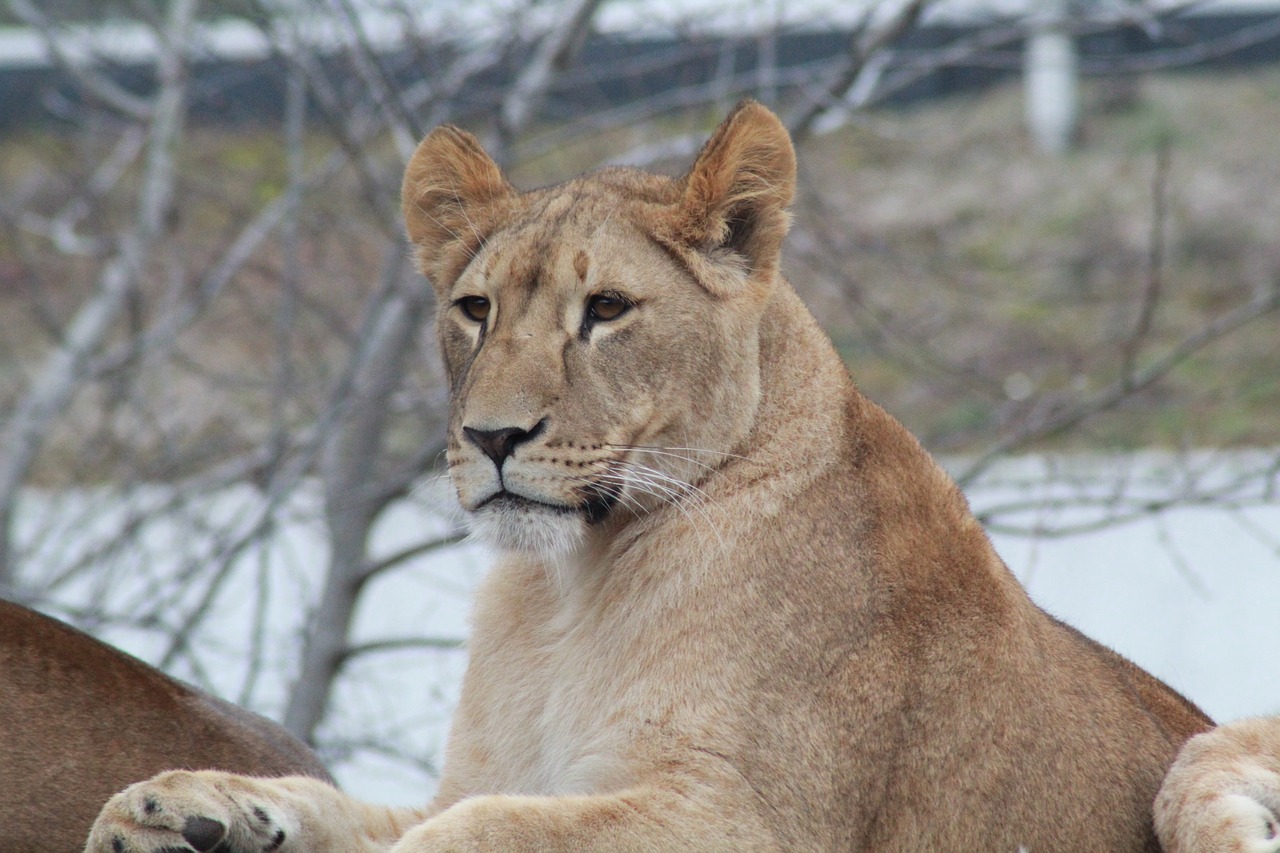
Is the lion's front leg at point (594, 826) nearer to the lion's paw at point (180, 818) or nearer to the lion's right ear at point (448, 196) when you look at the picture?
the lion's paw at point (180, 818)

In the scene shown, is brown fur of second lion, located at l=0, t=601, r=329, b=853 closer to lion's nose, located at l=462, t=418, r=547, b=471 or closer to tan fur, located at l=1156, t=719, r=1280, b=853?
lion's nose, located at l=462, t=418, r=547, b=471

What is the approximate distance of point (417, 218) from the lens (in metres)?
4.16

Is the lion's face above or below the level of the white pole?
below

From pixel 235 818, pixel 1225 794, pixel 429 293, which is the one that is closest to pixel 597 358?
pixel 235 818

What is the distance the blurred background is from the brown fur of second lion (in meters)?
0.77

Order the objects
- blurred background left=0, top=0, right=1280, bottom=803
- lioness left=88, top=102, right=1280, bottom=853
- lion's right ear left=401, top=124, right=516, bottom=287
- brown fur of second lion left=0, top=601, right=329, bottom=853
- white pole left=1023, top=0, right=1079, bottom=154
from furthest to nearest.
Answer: white pole left=1023, top=0, right=1079, bottom=154
blurred background left=0, top=0, right=1280, bottom=803
lion's right ear left=401, top=124, right=516, bottom=287
brown fur of second lion left=0, top=601, right=329, bottom=853
lioness left=88, top=102, right=1280, bottom=853

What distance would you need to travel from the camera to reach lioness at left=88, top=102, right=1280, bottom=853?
3.30 m

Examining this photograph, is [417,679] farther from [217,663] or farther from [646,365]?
[646,365]

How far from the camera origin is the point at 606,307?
11.8ft

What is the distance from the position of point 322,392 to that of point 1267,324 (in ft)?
25.8

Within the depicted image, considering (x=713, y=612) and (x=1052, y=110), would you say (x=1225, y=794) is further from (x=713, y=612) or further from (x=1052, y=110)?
(x=1052, y=110)

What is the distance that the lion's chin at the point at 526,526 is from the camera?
11.2 feet

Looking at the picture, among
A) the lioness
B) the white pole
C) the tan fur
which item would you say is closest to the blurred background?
the white pole

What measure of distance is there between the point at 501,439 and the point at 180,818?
96 centimetres
